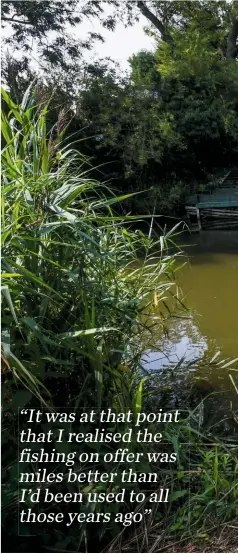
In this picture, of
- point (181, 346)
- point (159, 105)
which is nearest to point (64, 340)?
point (181, 346)

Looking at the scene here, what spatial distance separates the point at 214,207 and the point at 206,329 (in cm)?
634

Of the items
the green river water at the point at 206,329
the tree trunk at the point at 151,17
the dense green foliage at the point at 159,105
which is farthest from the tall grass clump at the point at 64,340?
the tree trunk at the point at 151,17

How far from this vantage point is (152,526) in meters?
1.58

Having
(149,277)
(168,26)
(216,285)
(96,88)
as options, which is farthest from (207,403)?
(168,26)

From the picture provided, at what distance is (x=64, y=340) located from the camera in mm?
1562

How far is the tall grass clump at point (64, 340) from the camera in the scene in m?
1.50

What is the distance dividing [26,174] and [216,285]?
12.6ft

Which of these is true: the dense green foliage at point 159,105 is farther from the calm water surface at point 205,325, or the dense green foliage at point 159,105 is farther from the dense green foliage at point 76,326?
the dense green foliage at point 76,326

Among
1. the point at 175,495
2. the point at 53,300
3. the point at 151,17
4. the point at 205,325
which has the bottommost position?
the point at 205,325

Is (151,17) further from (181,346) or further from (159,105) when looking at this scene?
(181,346)

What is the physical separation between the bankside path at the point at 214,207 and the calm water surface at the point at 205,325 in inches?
106

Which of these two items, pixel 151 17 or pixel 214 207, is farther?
pixel 151 17

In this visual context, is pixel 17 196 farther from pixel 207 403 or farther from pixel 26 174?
pixel 207 403

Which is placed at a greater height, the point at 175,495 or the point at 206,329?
the point at 175,495
